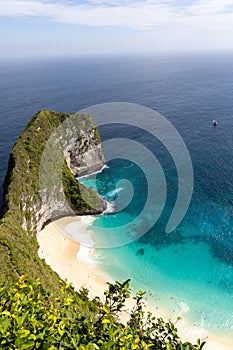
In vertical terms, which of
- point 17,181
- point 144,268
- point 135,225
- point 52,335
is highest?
point 52,335

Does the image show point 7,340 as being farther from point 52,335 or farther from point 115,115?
point 115,115

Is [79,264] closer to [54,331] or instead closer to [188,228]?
[188,228]

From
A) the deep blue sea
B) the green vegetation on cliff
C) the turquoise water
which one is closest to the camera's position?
the green vegetation on cliff

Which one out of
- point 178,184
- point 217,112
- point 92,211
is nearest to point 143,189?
point 178,184

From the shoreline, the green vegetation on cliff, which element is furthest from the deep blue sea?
the green vegetation on cliff

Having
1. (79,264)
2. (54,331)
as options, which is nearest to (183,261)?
(79,264)

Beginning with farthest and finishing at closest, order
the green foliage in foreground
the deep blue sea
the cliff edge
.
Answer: the deep blue sea → the cliff edge → the green foliage in foreground

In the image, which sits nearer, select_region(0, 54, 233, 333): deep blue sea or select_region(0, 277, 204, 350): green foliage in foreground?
select_region(0, 277, 204, 350): green foliage in foreground

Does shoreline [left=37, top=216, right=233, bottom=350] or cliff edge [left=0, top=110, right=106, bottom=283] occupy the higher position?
cliff edge [left=0, top=110, right=106, bottom=283]

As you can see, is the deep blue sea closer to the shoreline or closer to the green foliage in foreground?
the shoreline
